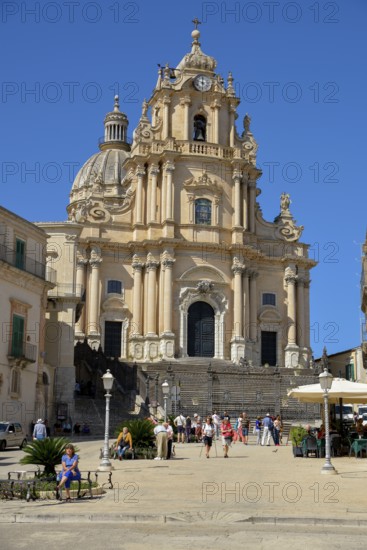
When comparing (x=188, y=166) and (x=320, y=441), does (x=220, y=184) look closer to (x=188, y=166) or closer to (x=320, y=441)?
(x=188, y=166)

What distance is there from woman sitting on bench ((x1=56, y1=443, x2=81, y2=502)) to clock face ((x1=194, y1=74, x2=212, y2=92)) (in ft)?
155

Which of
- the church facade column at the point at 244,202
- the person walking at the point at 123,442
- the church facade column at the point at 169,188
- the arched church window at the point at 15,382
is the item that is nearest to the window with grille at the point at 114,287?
the church facade column at the point at 169,188

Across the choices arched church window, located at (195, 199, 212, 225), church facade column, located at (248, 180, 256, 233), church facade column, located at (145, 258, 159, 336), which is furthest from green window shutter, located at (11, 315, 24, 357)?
church facade column, located at (248, 180, 256, 233)

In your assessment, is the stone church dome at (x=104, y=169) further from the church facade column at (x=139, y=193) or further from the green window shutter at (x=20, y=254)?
the green window shutter at (x=20, y=254)

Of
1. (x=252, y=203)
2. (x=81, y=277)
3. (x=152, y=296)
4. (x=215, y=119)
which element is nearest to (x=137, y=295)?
(x=152, y=296)

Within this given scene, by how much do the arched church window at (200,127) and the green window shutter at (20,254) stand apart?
25093 mm

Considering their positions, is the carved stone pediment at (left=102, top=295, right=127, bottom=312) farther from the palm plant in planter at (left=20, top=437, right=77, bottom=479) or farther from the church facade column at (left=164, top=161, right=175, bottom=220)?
the palm plant in planter at (left=20, top=437, right=77, bottom=479)

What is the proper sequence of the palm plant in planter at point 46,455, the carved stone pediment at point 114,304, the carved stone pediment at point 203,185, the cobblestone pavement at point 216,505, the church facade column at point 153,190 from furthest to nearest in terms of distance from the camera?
1. the carved stone pediment at point 203,185
2. the church facade column at point 153,190
3. the carved stone pediment at point 114,304
4. the palm plant in planter at point 46,455
5. the cobblestone pavement at point 216,505

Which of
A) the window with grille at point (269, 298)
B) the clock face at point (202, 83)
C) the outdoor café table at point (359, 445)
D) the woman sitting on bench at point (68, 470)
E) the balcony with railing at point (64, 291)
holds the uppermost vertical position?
the clock face at point (202, 83)

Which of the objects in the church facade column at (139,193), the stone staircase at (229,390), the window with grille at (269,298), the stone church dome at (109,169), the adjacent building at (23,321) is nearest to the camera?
the adjacent building at (23,321)

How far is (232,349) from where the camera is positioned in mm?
56781

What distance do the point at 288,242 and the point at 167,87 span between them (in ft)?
47.5

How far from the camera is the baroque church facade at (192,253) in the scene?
2243 inches

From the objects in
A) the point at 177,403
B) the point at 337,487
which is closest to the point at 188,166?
the point at 177,403
